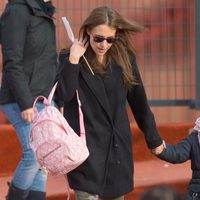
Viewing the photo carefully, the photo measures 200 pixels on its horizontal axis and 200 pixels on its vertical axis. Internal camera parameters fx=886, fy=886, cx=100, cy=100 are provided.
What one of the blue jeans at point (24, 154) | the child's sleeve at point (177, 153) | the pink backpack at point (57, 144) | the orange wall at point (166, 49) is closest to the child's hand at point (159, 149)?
the child's sleeve at point (177, 153)

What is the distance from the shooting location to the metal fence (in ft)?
27.5

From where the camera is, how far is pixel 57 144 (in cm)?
516

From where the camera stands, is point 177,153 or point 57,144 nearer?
point 57,144

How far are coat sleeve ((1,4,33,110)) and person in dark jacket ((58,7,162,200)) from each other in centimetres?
57

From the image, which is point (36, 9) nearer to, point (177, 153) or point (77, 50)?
point (77, 50)

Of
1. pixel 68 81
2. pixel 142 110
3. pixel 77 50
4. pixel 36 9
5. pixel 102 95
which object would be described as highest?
pixel 36 9

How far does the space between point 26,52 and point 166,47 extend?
2.61 m

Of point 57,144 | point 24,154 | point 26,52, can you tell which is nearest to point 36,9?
point 26,52

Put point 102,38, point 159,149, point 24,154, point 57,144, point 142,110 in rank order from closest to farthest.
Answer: point 57,144 → point 102,38 → point 142,110 → point 159,149 → point 24,154

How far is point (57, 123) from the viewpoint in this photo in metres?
5.17

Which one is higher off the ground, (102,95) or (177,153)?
(102,95)

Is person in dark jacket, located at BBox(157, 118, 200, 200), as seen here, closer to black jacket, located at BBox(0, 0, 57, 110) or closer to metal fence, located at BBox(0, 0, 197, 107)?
black jacket, located at BBox(0, 0, 57, 110)

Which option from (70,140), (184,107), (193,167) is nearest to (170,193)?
(70,140)

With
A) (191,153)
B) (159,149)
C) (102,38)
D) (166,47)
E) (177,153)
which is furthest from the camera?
(166,47)
